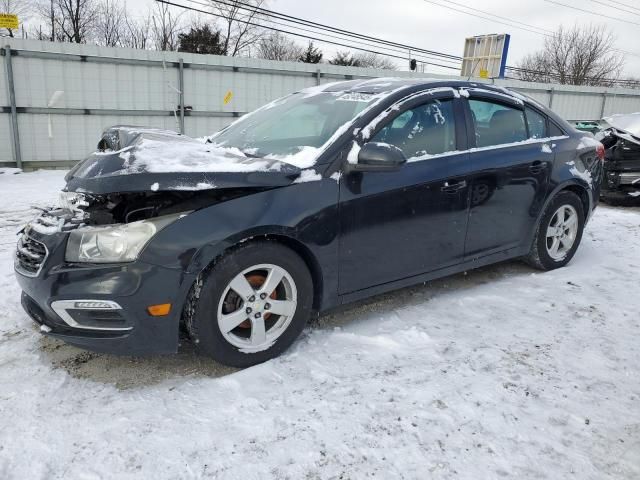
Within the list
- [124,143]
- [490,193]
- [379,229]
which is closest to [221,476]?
[379,229]

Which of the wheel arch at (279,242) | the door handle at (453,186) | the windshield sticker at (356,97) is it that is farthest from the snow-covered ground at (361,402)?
the windshield sticker at (356,97)

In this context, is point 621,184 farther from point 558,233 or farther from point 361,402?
point 361,402

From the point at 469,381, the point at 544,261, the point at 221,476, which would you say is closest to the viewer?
the point at 221,476

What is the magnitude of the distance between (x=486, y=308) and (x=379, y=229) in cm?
111

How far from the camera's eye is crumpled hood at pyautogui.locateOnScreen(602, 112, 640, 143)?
723 cm

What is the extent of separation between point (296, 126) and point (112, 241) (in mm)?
1582

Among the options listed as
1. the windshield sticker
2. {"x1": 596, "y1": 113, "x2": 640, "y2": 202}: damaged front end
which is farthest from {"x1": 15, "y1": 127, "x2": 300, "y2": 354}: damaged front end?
{"x1": 596, "y1": 113, "x2": 640, "y2": 202}: damaged front end

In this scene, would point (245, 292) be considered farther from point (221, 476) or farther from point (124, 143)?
point (124, 143)

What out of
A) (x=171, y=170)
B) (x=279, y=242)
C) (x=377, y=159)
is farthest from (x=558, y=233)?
(x=171, y=170)

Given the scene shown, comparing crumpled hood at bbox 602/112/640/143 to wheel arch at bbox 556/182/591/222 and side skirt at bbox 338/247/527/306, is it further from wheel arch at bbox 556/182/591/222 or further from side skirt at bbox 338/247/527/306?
side skirt at bbox 338/247/527/306

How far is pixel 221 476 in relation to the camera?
77.0 inches

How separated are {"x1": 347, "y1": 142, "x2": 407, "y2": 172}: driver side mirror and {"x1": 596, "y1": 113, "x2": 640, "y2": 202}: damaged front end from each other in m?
5.89

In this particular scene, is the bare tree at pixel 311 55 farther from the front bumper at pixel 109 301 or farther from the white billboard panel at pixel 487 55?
the front bumper at pixel 109 301

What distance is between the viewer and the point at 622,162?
23.9 ft
